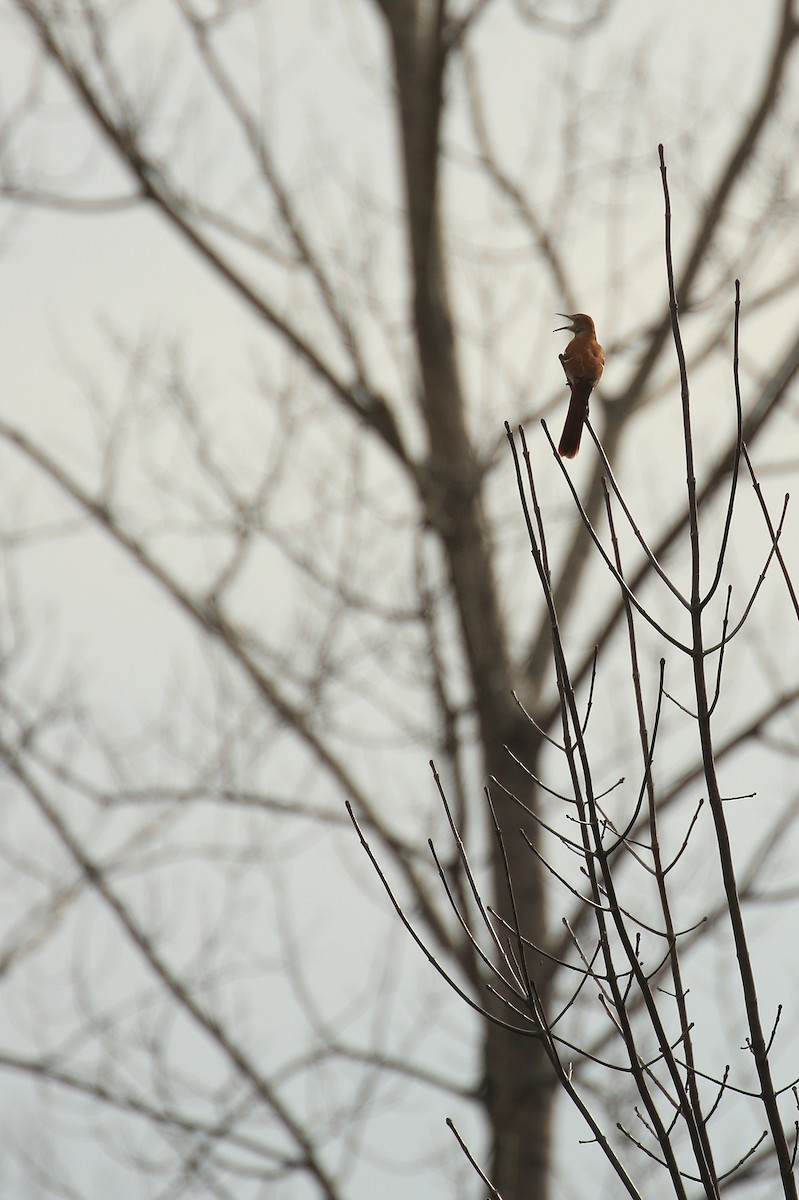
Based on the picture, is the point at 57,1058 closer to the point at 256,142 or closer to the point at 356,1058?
the point at 356,1058

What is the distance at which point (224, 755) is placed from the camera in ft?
20.5

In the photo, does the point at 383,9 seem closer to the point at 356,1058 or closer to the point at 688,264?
the point at 688,264

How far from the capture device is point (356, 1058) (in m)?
5.99

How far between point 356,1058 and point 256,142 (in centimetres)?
421

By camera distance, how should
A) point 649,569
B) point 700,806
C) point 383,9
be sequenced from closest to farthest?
point 700,806 → point 649,569 → point 383,9

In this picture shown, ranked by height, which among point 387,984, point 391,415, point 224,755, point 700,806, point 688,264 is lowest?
point 700,806

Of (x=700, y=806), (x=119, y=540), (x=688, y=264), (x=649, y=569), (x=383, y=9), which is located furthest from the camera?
(x=383, y=9)

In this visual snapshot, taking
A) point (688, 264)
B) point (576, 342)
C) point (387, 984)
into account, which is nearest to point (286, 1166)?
point (387, 984)

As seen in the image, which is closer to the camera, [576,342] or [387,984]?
[576,342]

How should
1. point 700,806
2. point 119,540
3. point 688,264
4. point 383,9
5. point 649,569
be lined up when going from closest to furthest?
point 700,806 < point 649,569 < point 688,264 < point 119,540 < point 383,9

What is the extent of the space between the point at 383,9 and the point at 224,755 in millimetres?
3791

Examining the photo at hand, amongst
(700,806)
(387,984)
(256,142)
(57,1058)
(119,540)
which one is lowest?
(700,806)

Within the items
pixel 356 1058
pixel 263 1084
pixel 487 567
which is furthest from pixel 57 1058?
pixel 487 567

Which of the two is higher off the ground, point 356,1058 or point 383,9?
point 383,9
